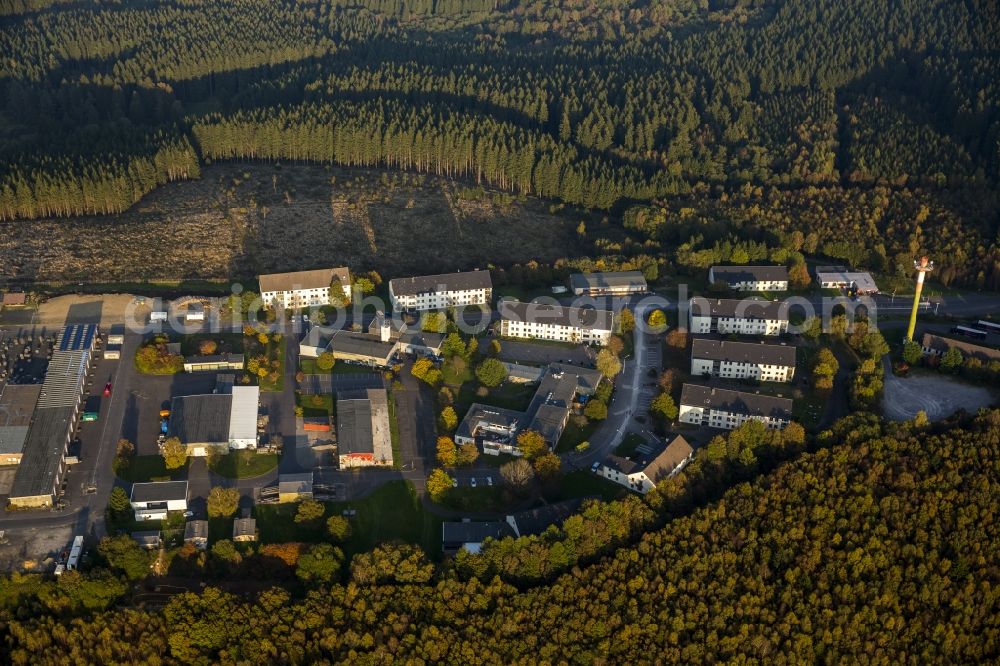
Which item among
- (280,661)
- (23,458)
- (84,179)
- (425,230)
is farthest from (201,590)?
(84,179)

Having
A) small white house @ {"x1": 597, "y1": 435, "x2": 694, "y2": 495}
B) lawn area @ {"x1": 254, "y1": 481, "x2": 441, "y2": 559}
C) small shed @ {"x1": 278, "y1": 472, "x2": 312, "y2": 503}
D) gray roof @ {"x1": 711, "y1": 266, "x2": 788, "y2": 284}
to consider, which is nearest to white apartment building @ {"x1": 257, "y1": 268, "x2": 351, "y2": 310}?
small shed @ {"x1": 278, "y1": 472, "x2": 312, "y2": 503}

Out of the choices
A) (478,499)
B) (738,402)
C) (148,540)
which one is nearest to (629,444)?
(738,402)

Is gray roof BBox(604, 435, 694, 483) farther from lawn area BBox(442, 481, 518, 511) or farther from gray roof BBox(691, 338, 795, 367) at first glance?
gray roof BBox(691, 338, 795, 367)

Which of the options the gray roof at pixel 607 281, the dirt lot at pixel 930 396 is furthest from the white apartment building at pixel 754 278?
the dirt lot at pixel 930 396

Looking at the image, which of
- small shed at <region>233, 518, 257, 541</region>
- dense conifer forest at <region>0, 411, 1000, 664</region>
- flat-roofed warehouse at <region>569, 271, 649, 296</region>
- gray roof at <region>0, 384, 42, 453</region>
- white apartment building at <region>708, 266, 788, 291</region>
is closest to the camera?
dense conifer forest at <region>0, 411, 1000, 664</region>

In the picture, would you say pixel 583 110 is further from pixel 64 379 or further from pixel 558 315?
pixel 64 379

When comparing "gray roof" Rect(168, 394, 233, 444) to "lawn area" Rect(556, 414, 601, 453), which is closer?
"gray roof" Rect(168, 394, 233, 444)

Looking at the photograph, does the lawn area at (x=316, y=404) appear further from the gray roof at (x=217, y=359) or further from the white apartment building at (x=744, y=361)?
the white apartment building at (x=744, y=361)
